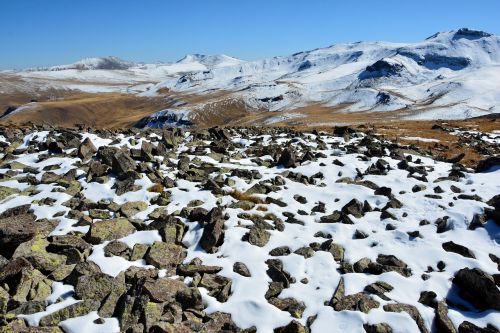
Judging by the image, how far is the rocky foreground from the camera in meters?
11.8

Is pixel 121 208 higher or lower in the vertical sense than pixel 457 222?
higher

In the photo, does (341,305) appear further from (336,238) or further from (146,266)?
(146,266)

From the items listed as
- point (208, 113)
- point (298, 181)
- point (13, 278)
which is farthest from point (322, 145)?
point (208, 113)

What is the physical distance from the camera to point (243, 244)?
52.3ft

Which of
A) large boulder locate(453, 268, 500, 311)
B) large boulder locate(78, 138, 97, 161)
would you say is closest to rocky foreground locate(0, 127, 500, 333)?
large boulder locate(453, 268, 500, 311)

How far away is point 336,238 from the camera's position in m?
16.9

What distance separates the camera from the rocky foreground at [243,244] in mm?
11828

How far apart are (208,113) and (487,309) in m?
167

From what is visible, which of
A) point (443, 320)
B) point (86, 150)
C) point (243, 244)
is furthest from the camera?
point (86, 150)

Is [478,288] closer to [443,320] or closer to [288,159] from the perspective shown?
[443,320]

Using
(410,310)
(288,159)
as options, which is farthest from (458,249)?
(288,159)

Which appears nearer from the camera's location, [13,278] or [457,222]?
[13,278]

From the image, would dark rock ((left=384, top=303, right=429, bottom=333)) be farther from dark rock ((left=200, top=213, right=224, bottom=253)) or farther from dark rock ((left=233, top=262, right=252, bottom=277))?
dark rock ((left=200, top=213, right=224, bottom=253))

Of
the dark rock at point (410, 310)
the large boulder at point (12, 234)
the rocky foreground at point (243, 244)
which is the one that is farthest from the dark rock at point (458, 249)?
the large boulder at point (12, 234)
